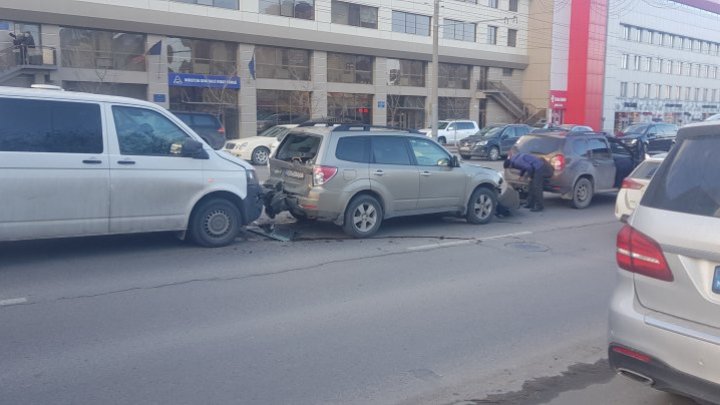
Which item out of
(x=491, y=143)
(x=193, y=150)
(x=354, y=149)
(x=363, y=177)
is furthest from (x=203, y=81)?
(x=193, y=150)

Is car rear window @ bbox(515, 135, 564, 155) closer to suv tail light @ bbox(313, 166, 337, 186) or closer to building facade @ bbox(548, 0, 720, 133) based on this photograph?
suv tail light @ bbox(313, 166, 337, 186)

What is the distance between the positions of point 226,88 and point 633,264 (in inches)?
1381

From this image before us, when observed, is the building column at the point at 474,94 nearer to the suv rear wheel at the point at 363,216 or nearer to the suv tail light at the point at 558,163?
the suv tail light at the point at 558,163

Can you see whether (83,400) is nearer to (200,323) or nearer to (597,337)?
(200,323)

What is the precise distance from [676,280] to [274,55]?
37.3 metres

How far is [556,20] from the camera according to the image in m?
55.3

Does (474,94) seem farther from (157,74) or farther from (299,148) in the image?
(299,148)

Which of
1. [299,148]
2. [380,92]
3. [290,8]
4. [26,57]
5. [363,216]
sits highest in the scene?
[290,8]

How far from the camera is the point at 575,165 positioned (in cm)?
1432

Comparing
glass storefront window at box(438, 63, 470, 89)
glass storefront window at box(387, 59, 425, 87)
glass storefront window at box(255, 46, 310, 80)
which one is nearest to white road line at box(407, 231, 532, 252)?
glass storefront window at box(255, 46, 310, 80)

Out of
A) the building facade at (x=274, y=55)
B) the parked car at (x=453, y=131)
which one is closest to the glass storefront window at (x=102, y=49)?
the building facade at (x=274, y=55)

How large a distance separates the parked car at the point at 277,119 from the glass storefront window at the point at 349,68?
377cm

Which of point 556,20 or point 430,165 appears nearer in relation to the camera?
point 430,165

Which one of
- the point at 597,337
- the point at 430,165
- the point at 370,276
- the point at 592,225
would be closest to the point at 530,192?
the point at 592,225
